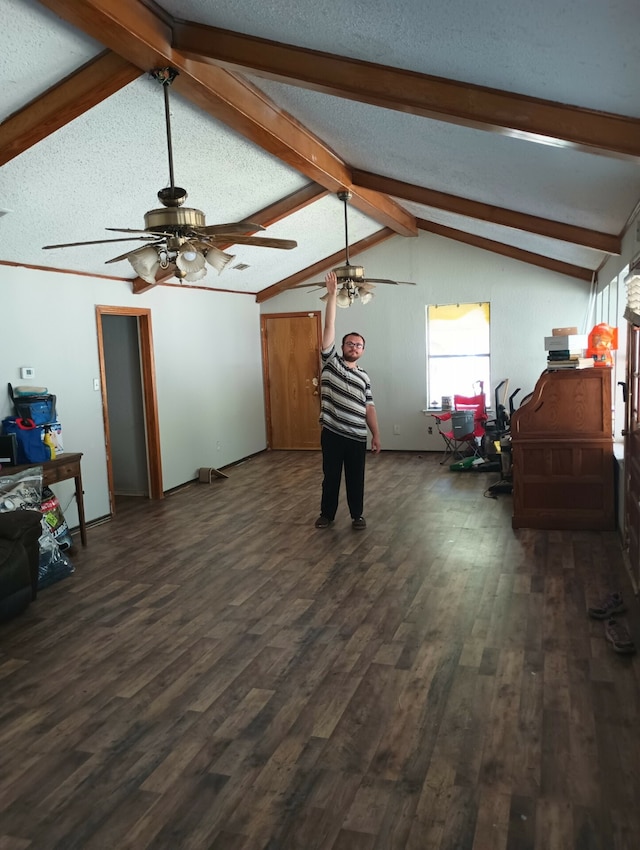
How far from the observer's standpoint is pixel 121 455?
24.7 feet

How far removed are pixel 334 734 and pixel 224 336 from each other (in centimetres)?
670

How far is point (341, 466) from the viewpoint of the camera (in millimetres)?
5562

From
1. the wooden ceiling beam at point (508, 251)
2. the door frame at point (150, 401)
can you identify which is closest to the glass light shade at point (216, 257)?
the door frame at point (150, 401)

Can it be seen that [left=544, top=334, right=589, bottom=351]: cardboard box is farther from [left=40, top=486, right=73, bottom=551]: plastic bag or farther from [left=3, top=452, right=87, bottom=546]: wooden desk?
[left=40, top=486, right=73, bottom=551]: plastic bag

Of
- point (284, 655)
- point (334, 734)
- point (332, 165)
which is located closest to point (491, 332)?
point (332, 165)

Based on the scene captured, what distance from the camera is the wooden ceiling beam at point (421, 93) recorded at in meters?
2.80

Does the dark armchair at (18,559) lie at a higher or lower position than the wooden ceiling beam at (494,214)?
lower

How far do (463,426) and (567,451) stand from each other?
3.09 m

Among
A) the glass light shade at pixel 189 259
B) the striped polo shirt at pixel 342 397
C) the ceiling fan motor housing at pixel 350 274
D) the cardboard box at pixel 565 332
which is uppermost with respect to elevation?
the ceiling fan motor housing at pixel 350 274

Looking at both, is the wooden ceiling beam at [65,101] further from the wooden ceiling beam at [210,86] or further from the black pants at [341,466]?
the black pants at [341,466]

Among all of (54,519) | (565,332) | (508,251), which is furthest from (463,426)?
(54,519)

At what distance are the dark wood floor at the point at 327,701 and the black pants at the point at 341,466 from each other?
1.59 feet

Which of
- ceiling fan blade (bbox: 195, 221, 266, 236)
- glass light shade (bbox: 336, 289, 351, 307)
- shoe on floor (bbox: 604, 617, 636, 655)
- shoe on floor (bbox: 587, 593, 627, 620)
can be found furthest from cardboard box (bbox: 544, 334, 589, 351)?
ceiling fan blade (bbox: 195, 221, 266, 236)

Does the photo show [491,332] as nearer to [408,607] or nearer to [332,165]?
[332,165]
